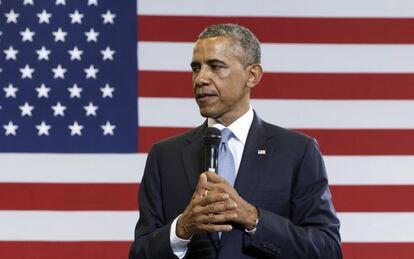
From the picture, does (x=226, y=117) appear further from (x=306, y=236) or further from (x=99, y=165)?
(x=99, y=165)

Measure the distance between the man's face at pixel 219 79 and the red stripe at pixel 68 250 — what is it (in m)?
1.43

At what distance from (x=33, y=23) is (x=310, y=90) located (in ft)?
3.70

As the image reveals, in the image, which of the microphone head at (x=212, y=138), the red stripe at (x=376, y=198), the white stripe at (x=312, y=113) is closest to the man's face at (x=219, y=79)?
the microphone head at (x=212, y=138)

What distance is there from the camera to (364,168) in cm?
321

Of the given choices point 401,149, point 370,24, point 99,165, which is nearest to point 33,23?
point 99,165

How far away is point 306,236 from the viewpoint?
5.70ft

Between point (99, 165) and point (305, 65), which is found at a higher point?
point (305, 65)

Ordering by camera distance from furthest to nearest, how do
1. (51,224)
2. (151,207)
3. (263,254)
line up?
(51,224)
(151,207)
(263,254)

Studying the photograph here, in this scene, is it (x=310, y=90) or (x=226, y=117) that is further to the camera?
(x=310, y=90)

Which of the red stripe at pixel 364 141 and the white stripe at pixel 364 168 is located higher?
the red stripe at pixel 364 141

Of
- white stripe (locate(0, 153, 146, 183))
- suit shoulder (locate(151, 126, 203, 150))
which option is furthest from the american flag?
suit shoulder (locate(151, 126, 203, 150))

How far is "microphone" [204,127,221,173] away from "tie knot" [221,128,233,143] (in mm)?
128

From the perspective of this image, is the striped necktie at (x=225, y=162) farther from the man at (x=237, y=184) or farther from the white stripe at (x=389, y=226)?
the white stripe at (x=389, y=226)

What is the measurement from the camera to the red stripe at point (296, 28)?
3.21m
